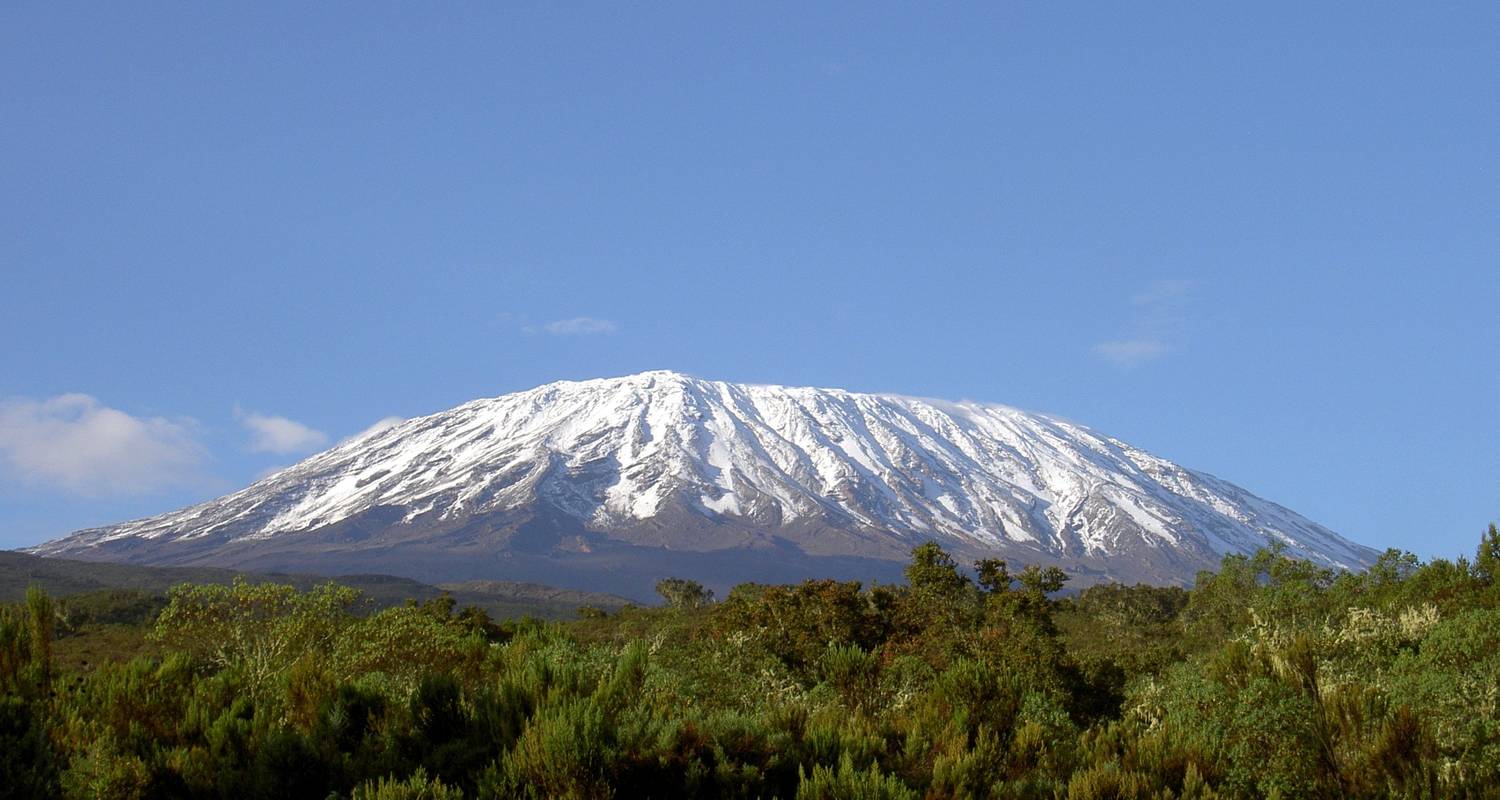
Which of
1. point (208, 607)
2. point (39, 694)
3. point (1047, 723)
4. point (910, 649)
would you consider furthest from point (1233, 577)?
point (39, 694)

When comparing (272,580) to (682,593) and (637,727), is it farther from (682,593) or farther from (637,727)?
(637,727)

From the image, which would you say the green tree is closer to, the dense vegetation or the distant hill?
the distant hill

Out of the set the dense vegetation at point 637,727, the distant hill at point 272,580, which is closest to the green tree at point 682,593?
→ the distant hill at point 272,580

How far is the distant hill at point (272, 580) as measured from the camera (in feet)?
441

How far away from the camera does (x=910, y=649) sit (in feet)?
90.7

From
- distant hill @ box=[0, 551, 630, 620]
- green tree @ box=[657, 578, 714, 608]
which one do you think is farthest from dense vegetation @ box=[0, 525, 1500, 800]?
distant hill @ box=[0, 551, 630, 620]

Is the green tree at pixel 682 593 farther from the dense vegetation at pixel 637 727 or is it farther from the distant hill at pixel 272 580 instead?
the dense vegetation at pixel 637 727

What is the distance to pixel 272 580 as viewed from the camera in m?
152

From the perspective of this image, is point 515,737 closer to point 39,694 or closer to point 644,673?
point 644,673

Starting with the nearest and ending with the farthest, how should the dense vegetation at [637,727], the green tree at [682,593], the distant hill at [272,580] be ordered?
the dense vegetation at [637,727], the green tree at [682,593], the distant hill at [272,580]

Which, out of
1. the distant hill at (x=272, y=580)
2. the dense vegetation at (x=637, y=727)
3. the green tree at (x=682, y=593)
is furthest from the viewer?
the distant hill at (x=272, y=580)

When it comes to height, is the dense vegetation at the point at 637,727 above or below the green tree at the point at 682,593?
above

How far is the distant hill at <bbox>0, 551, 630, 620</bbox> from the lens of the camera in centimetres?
13450

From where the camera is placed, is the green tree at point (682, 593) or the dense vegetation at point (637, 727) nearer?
the dense vegetation at point (637, 727)
